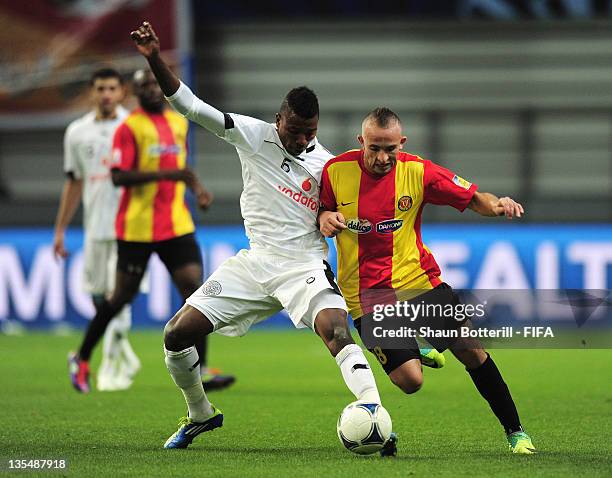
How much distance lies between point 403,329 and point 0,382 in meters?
4.54

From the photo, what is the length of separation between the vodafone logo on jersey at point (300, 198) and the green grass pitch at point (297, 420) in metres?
1.25

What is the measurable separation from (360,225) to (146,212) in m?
3.23

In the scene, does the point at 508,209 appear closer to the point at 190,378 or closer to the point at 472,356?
the point at 472,356

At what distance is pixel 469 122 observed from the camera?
16.0 metres

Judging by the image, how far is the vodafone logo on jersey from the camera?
6.79m

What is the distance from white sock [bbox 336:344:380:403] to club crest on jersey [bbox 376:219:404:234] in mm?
746

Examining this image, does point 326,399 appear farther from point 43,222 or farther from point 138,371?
point 43,222

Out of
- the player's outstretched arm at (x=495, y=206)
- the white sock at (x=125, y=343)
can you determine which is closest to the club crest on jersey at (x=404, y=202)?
the player's outstretched arm at (x=495, y=206)

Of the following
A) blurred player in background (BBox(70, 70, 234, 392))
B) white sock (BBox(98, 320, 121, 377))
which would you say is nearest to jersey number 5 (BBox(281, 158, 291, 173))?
blurred player in background (BBox(70, 70, 234, 392))

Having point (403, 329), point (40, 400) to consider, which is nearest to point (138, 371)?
point (40, 400)

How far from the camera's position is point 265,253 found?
22.2ft

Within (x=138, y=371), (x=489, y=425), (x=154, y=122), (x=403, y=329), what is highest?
(x=154, y=122)

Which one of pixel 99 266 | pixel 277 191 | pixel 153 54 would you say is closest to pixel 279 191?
pixel 277 191

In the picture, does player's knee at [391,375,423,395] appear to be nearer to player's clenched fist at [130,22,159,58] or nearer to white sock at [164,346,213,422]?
white sock at [164,346,213,422]
